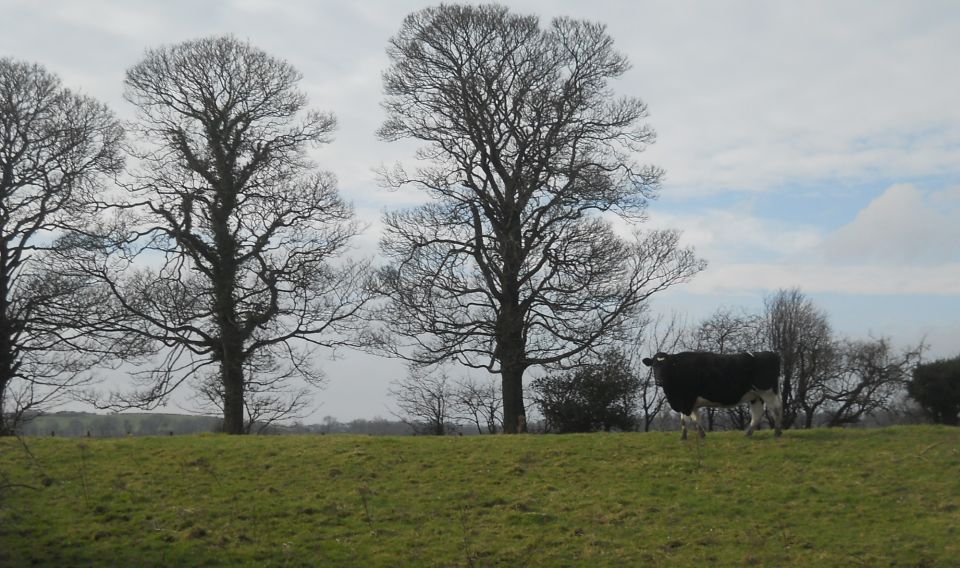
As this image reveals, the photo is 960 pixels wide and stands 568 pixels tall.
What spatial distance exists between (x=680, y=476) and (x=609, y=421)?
14.9 meters

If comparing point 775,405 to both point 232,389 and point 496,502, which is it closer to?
point 496,502

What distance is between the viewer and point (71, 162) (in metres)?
30.8

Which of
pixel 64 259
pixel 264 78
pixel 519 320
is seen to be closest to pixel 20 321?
pixel 64 259

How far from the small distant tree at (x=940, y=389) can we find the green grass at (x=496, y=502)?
481 inches

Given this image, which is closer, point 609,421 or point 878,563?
point 878,563

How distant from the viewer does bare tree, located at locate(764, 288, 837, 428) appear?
43.5 m

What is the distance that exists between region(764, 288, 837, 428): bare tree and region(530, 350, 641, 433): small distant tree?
486 inches

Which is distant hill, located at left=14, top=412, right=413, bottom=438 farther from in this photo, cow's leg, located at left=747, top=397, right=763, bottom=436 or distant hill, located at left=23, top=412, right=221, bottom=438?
cow's leg, located at left=747, top=397, right=763, bottom=436

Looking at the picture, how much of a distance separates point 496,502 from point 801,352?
3172cm

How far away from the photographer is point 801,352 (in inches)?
1727

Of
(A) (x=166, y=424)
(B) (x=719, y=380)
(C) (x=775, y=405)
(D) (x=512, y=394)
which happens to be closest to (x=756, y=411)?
(C) (x=775, y=405)

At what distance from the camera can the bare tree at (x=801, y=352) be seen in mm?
43531

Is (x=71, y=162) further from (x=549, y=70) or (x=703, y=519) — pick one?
(x=703, y=519)

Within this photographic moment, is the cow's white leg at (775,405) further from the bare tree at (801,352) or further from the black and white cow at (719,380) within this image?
the bare tree at (801,352)
